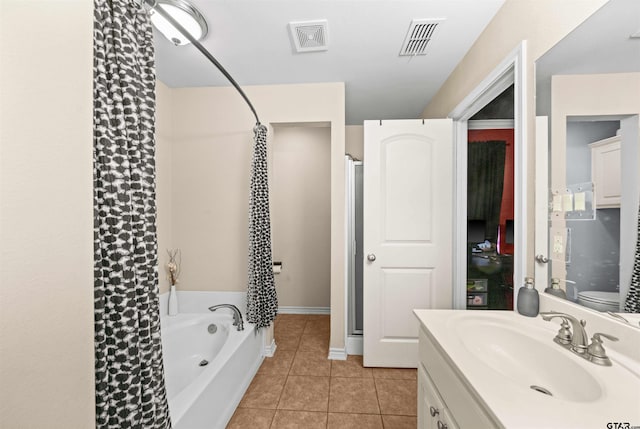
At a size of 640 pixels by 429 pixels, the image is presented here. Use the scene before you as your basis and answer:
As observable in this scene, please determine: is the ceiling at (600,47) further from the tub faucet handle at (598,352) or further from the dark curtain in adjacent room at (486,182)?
the tub faucet handle at (598,352)

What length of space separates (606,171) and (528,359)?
71cm

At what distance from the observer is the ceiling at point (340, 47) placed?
1.47 m

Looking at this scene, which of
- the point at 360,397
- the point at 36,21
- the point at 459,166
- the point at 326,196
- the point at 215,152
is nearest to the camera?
the point at 36,21

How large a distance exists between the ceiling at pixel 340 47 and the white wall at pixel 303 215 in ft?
3.15

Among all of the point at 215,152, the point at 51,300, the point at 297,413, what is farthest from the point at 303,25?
the point at 297,413

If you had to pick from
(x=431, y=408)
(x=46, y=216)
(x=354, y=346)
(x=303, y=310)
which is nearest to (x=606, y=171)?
(x=431, y=408)

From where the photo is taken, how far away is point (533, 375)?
Result: 0.88m

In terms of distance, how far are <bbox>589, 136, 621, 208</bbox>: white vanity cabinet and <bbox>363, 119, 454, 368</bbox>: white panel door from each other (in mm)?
1204

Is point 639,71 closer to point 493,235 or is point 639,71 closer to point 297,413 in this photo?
point 493,235

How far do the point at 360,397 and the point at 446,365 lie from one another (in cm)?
120

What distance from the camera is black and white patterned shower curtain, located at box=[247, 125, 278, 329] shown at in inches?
80.9

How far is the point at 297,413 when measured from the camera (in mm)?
1618

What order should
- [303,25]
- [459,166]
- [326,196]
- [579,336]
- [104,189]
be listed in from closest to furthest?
1. [104,189]
2. [579,336]
3. [303,25]
4. [459,166]
5. [326,196]

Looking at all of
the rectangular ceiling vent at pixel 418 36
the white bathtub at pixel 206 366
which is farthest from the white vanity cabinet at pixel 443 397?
the rectangular ceiling vent at pixel 418 36
